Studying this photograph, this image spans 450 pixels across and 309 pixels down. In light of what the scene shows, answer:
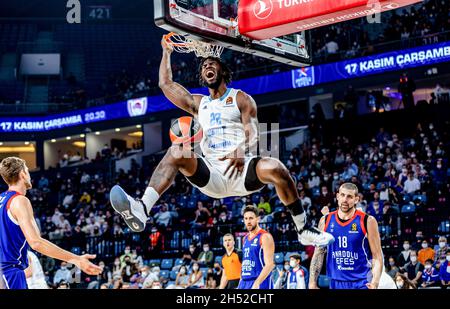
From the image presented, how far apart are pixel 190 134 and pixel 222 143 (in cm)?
39

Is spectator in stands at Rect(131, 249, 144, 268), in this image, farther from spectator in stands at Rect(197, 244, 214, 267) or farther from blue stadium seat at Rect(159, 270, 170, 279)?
spectator in stands at Rect(197, 244, 214, 267)

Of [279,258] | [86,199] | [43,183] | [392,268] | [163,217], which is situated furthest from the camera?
[43,183]

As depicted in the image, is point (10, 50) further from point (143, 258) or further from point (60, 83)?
point (143, 258)

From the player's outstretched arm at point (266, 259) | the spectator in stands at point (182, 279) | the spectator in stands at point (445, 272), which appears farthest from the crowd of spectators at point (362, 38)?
the player's outstretched arm at point (266, 259)

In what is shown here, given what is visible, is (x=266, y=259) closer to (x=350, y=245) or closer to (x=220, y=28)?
(x=350, y=245)

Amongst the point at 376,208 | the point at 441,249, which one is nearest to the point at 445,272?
the point at 441,249

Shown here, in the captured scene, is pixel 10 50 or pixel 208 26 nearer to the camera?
pixel 208 26

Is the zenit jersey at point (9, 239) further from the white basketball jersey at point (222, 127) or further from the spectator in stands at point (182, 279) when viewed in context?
the spectator in stands at point (182, 279)

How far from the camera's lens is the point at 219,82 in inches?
270

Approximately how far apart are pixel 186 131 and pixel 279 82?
15.9 metres

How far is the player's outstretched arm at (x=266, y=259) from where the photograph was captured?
29.5 ft

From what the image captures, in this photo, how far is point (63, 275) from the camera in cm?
1766

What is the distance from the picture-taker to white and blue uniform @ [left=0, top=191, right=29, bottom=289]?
6.14m
